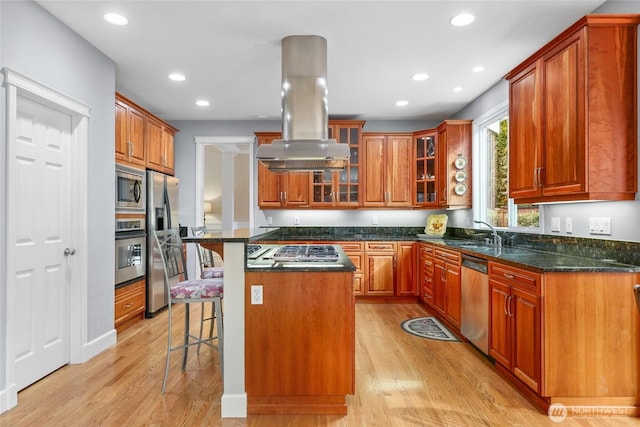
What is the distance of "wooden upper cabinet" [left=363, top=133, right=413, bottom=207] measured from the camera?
546 cm

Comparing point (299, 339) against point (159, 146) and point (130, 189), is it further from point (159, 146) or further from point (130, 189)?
point (159, 146)

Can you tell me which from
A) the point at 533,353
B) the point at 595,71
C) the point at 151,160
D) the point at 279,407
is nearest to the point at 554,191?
the point at 595,71

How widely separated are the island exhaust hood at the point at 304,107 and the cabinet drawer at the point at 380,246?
227 centimetres

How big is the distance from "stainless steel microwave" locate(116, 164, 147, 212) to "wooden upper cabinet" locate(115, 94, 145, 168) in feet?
0.34

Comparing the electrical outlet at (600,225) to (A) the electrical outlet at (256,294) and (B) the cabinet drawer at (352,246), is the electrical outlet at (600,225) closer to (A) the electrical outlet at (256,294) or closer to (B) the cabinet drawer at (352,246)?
(A) the electrical outlet at (256,294)

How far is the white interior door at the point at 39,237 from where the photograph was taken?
2486 millimetres

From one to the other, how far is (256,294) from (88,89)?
241 centimetres

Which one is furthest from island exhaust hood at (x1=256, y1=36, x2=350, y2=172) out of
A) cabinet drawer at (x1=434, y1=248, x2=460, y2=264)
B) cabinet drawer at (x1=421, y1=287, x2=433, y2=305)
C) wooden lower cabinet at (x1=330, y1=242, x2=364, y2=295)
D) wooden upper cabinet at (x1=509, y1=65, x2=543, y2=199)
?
cabinet drawer at (x1=421, y1=287, x2=433, y2=305)

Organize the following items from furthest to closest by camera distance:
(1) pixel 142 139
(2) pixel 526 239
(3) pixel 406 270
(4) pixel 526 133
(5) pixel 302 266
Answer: (3) pixel 406 270 → (1) pixel 142 139 → (2) pixel 526 239 → (4) pixel 526 133 → (5) pixel 302 266

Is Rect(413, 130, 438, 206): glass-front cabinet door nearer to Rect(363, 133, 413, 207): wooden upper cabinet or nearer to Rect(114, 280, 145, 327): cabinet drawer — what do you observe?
Rect(363, 133, 413, 207): wooden upper cabinet

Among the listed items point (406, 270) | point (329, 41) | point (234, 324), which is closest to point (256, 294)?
point (234, 324)

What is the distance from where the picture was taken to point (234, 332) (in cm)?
225

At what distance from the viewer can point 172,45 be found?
125 inches

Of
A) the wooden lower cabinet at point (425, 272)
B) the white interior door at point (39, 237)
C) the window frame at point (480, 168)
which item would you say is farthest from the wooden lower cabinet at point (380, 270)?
the white interior door at point (39, 237)
